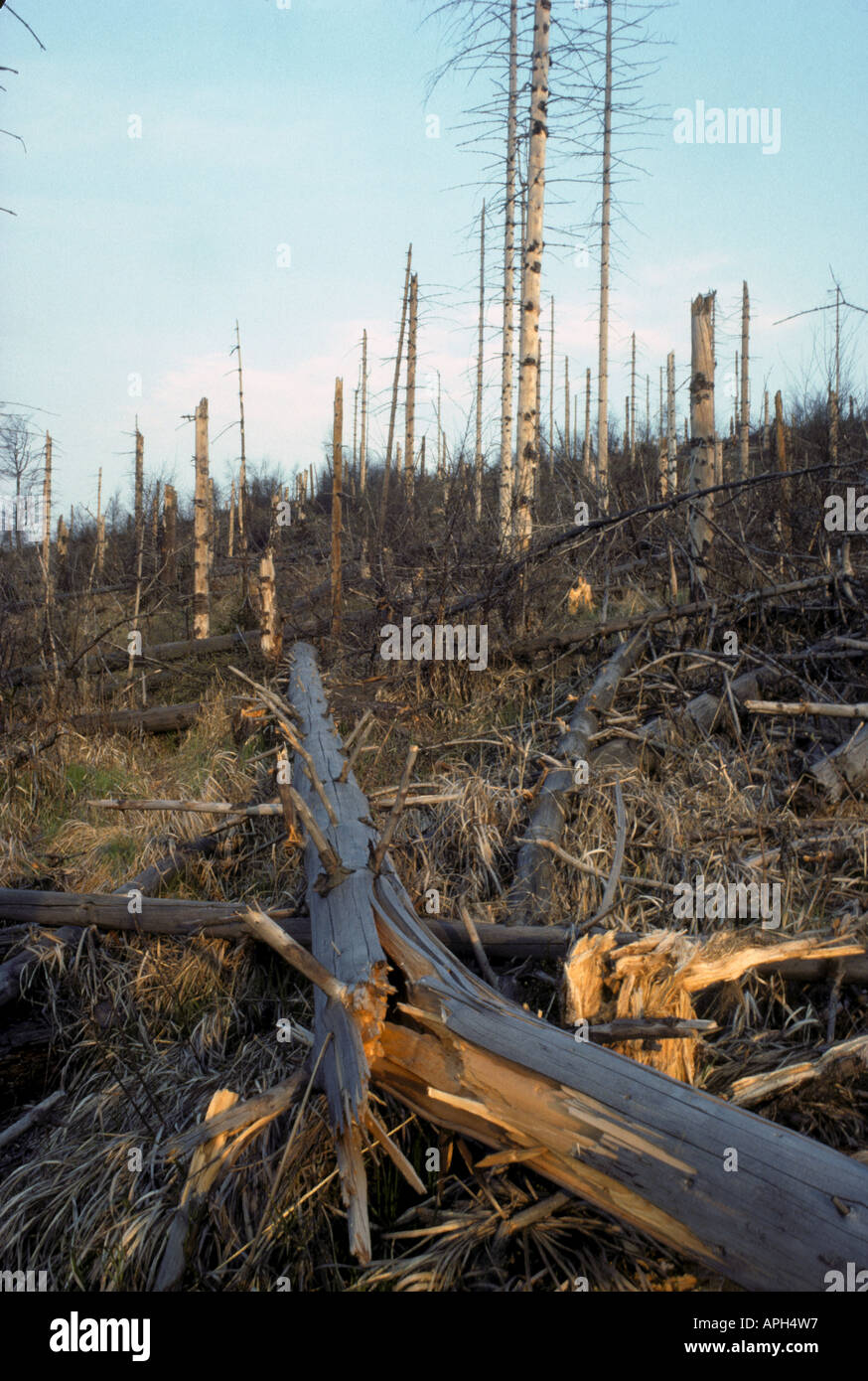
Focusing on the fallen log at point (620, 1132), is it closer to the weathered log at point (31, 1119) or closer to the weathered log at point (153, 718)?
the weathered log at point (31, 1119)

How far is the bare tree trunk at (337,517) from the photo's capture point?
32.6 feet

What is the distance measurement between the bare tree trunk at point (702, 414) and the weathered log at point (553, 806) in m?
1.76

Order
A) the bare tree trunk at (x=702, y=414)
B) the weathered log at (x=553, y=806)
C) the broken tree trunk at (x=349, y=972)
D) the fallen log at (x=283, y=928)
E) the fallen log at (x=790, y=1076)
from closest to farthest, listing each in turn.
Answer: the broken tree trunk at (x=349, y=972), the fallen log at (x=790, y=1076), the fallen log at (x=283, y=928), the weathered log at (x=553, y=806), the bare tree trunk at (x=702, y=414)

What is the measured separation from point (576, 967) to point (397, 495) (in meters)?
17.1

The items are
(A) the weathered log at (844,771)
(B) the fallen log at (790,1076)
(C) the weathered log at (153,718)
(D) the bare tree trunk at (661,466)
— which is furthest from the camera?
(D) the bare tree trunk at (661,466)

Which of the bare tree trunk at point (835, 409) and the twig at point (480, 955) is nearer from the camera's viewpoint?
the twig at point (480, 955)

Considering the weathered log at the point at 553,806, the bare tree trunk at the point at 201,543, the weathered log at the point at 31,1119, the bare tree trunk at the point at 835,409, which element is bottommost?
the weathered log at the point at 31,1119

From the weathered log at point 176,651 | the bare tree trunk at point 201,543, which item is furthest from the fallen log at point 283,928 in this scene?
the bare tree trunk at point 201,543

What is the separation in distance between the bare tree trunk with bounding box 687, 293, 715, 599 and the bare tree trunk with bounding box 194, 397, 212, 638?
6.44 meters

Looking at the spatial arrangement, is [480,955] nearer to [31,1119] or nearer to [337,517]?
[31,1119]

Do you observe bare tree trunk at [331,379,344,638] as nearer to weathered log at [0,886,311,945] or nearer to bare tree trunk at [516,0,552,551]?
bare tree trunk at [516,0,552,551]

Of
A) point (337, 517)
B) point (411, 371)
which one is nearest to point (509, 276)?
point (411, 371)

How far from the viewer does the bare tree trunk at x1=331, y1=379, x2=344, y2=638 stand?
9936mm

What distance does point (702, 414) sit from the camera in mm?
7652
